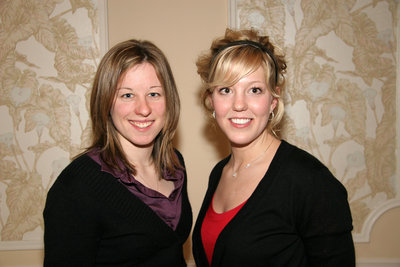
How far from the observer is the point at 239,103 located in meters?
1.30

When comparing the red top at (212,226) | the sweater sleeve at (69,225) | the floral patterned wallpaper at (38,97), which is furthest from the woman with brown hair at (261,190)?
the floral patterned wallpaper at (38,97)

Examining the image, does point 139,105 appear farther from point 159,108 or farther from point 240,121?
point 240,121

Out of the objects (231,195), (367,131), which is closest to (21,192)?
(231,195)

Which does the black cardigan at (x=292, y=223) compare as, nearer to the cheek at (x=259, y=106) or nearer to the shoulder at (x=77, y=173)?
the cheek at (x=259, y=106)

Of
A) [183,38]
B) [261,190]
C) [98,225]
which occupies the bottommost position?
[98,225]

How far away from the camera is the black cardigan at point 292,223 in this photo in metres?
1.14

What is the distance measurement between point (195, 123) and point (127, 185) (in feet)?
3.15

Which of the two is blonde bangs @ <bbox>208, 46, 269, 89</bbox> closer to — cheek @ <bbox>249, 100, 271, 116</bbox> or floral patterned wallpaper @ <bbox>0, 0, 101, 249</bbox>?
cheek @ <bbox>249, 100, 271, 116</bbox>

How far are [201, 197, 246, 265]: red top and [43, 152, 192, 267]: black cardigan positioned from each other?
0.56 feet

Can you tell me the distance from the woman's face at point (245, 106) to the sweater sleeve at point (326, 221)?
34cm

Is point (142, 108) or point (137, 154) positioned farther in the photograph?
point (137, 154)

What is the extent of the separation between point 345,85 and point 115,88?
169 cm

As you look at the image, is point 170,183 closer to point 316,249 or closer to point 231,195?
point 231,195

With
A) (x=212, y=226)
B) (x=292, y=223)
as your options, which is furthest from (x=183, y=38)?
(x=292, y=223)
